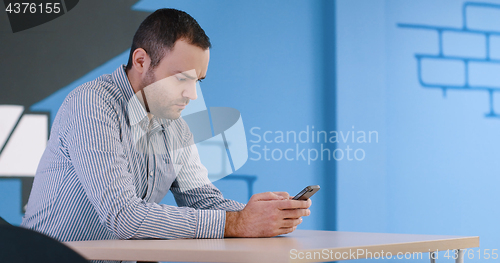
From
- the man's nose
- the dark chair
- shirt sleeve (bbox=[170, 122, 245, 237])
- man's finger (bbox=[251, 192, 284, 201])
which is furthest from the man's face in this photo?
the dark chair

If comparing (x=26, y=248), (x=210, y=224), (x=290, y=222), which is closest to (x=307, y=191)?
(x=290, y=222)

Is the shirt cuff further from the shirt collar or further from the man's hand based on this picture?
the shirt collar

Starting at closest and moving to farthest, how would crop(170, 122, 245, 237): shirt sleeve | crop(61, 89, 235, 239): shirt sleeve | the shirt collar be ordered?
crop(61, 89, 235, 239): shirt sleeve < the shirt collar < crop(170, 122, 245, 237): shirt sleeve

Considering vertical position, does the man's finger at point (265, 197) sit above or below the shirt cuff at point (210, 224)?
above

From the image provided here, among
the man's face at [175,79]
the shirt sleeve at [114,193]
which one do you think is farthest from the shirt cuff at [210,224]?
the man's face at [175,79]

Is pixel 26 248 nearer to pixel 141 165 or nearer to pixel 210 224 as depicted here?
pixel 210 224

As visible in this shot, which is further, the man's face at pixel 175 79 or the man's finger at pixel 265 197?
the man's face at pixel 175 79

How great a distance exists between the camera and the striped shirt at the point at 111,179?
2.86 feet

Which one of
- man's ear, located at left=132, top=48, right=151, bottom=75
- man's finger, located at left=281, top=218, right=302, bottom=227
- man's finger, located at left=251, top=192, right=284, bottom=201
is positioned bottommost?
man's finger, located at left=281, top=218, right=302, bottom=227

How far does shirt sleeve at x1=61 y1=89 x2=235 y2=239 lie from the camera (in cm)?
86

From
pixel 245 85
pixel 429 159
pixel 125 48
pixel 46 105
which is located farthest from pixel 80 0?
pixel 429 159

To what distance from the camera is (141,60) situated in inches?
45.4

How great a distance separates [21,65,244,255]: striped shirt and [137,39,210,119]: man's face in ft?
0.17

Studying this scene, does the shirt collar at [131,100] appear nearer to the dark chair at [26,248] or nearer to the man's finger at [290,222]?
the man's finger at [290,222]
